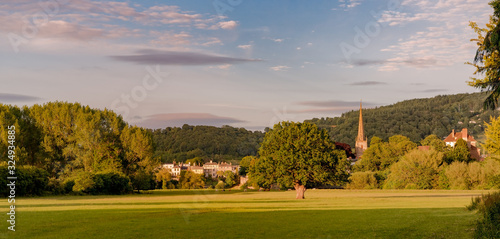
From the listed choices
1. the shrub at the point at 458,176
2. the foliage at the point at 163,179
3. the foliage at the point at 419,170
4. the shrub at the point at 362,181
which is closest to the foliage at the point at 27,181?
the shrub at the point at 362,181

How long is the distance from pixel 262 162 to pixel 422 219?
2513cm

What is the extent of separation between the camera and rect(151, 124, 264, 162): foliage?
18138 centimetres

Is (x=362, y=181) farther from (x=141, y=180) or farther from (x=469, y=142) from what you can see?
(x=469, y=142)

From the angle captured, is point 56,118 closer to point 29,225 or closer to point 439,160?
point 29,225

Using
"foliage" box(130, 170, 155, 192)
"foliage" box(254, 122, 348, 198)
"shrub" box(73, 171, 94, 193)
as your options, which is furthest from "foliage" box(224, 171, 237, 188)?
"foliage" box(254, 122, 348, 198)

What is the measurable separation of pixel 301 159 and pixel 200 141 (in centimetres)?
15076

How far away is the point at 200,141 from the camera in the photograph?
194 metres

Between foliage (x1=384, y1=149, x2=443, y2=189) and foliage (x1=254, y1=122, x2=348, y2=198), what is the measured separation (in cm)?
4217

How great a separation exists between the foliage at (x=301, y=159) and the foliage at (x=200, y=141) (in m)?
127

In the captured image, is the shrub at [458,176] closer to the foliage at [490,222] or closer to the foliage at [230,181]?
the foliage at [230,181]

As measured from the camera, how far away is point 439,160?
8544 cm

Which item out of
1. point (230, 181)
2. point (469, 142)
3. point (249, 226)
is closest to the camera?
point (249, 226)

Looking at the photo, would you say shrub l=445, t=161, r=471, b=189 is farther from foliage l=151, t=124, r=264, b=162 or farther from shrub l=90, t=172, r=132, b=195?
foliage l=151, t=124, r=264, b=162

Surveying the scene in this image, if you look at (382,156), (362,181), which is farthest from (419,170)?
(382,156)
